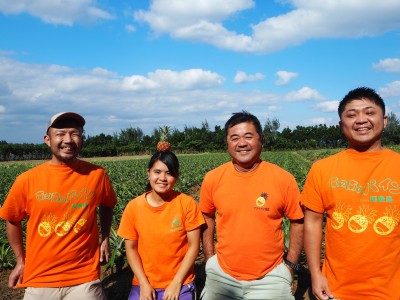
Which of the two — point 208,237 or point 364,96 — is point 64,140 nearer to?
point 208,237

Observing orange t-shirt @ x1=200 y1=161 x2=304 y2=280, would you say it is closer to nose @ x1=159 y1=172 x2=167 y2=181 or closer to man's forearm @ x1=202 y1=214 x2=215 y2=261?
man's forearm @ x1=202 y1=214 x2=215 y2=261

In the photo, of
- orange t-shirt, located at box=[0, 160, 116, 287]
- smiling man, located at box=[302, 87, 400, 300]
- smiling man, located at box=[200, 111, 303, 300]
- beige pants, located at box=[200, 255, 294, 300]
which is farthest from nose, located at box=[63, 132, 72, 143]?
smiling man, located at box=[302, 87, 400, 300]

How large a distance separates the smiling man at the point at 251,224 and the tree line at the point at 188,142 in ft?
177

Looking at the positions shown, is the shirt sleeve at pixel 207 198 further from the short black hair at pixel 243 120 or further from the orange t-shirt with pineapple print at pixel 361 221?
the orange t-shirt with pineapple print at pixel 361 221

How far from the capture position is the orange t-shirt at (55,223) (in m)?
2.70

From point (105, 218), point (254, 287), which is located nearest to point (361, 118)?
point (254, 287)

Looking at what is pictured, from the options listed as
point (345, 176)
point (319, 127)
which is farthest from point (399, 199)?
point (319, 127)

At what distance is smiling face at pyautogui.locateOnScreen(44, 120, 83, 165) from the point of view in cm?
280

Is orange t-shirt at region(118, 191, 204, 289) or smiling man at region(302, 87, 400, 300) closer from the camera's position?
smiling man at region(302, 87, 400, 300)

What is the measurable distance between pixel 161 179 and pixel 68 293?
1175 millimetres

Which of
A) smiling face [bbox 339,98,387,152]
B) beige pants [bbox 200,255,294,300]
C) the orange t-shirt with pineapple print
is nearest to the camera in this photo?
the orange t-shirt with pineapple print

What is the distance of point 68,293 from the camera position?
8.84ft

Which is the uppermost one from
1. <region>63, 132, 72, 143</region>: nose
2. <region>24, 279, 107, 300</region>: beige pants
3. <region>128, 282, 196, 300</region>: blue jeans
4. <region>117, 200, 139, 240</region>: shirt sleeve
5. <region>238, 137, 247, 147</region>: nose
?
<region>63, 132, 72, 143</region>: nose

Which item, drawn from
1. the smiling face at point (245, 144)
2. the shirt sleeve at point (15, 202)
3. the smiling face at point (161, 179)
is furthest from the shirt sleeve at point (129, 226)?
the smiling face at point (245, 144)
